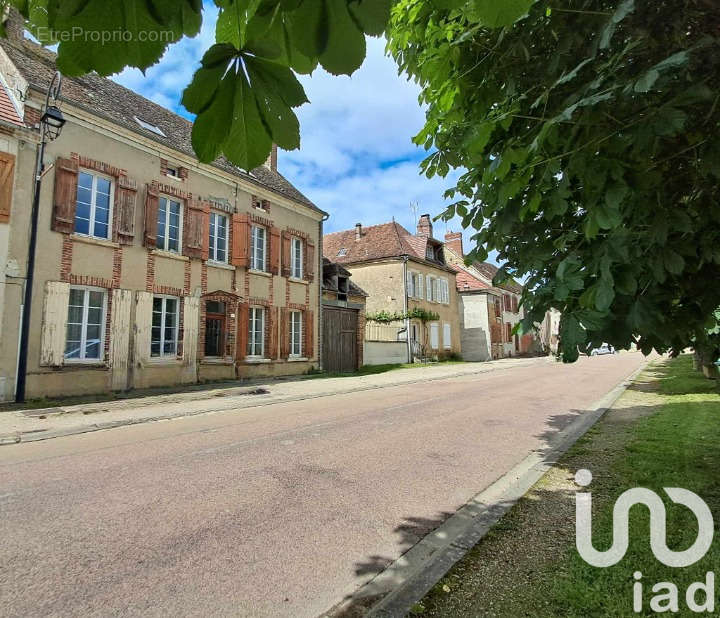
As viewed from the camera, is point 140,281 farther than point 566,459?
Yes

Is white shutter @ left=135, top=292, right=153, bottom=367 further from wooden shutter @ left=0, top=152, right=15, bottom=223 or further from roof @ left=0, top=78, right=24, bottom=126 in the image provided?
roof @ left=0, top=78, right=24, bottom=126

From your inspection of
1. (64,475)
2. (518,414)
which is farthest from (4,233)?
(518,414)

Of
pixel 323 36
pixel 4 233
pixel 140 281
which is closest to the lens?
pixel 323 36

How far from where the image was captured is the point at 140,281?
12.1 m

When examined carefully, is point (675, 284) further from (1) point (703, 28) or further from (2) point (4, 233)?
(2) point (4, 233)

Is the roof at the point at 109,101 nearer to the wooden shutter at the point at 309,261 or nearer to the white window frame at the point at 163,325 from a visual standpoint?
the wooden shutter at the point at 309,261

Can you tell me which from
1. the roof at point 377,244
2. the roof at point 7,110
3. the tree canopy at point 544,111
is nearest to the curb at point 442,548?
the tree canopy at point 544,111

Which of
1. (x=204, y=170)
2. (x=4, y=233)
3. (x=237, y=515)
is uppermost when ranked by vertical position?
(x=204, y=170)

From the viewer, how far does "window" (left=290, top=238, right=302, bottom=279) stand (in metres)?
17.6

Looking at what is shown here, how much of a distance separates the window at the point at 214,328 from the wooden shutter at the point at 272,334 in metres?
1.97

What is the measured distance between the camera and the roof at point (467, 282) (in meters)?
33.5

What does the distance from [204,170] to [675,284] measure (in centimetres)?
1419

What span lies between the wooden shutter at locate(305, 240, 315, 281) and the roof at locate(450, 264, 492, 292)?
58.1ft

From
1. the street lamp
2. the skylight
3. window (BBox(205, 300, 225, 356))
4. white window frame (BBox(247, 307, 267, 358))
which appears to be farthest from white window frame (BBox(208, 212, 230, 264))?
the street lamp
